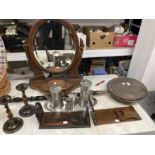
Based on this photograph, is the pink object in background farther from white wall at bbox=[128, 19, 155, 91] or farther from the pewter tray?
the pewter tray

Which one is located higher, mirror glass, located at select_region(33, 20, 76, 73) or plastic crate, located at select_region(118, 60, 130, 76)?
mirror glass, located at select_region(33, 20, 76, 73)

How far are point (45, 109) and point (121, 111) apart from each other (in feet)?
1.25

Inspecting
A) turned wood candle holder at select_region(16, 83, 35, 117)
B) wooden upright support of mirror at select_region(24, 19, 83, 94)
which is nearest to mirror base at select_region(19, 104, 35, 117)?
turned wood candle holder at select_region(16, 83, 35, 117)

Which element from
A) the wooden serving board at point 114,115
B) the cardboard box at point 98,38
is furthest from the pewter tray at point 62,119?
the cardboard box at point 98,38

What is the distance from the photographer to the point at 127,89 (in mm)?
823

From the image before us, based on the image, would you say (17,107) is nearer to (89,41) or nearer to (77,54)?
(77,54)

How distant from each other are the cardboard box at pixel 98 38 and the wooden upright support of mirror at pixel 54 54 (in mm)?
231

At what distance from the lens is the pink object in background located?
108 centimetres

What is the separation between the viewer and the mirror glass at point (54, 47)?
833 millimetres

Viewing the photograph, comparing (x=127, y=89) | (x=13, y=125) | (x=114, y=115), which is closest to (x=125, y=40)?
(x=127, y=89)

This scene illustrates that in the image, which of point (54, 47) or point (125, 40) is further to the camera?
point (125, 40)

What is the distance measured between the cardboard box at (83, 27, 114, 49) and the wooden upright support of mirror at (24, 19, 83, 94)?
231 mm

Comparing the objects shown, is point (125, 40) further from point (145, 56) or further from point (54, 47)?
point (54, 47)

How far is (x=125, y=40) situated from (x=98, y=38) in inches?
7.8
